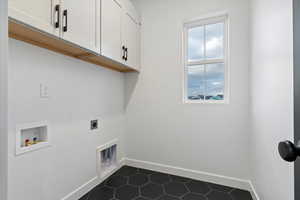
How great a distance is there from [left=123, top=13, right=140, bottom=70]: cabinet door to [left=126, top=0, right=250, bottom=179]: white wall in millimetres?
146

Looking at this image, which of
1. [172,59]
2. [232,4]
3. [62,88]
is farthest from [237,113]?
[62,88]

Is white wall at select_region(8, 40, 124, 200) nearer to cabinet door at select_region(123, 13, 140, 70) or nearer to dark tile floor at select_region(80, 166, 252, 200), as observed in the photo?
dark tile floor at select_region(80, 166, 252, 200)

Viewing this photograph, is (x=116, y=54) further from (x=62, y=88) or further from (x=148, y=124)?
(x=148, y=124)

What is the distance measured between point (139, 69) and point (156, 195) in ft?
5.84

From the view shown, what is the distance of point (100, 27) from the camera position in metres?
1.54

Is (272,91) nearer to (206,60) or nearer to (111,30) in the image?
(206,60)

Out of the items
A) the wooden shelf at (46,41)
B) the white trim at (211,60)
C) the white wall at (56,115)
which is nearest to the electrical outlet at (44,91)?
the white wall at (56,115)

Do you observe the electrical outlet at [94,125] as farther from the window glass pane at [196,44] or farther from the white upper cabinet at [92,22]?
the window glass pane at [196,44]

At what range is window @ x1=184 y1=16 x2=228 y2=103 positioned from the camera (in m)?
2.01

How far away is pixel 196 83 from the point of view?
2.17 m

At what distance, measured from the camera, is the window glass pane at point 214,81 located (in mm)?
2029

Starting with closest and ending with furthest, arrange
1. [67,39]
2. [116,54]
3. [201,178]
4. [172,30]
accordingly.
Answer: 1. [67,39]
2. [116,54]
3. [201,178]
4. [172,30]

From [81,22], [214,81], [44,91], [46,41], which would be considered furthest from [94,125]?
[214,81]

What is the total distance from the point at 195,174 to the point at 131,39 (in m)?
2.17
